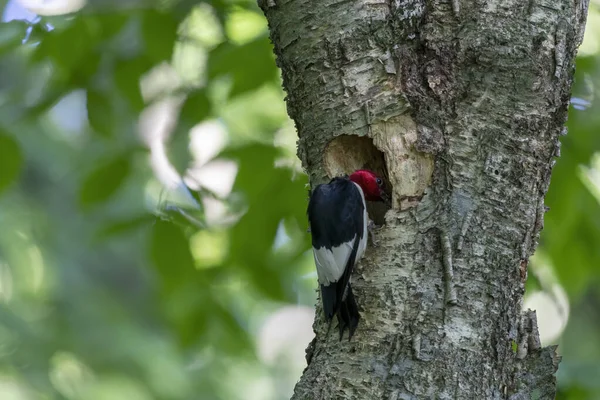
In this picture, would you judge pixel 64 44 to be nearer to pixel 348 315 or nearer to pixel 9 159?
pixel 9 159

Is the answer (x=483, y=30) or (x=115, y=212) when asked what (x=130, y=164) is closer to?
(x=483, y=30)

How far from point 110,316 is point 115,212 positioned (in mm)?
1192

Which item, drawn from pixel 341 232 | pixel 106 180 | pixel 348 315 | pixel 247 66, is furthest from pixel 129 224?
pixel 348 315

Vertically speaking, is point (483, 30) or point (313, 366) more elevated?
point (483, 30)

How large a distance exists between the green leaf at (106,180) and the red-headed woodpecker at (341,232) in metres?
1.09

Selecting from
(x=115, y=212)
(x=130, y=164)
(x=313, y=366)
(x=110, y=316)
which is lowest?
(x=313, y=366)

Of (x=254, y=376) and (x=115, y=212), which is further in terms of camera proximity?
(x=254, y=376)

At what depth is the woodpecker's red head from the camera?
2.37 meters

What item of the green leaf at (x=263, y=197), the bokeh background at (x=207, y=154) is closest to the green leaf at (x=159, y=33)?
the bokeh background at (x=207, y=154)

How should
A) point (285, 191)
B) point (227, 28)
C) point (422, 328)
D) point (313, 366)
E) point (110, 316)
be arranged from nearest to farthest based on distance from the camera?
point (422, 328) → point (313, 366) → point (285, 191) → point (227, 28) → point (110, 316)

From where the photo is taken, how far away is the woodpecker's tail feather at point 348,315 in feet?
6.31

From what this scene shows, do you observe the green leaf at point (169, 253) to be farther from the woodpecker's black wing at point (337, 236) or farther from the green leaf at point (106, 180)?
the woodpecker's black wing at point (337, 236)

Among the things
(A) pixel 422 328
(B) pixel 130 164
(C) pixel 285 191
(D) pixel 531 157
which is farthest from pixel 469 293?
(B) pixel 130 164

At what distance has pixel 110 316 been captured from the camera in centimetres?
668
